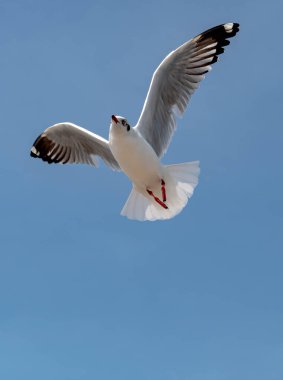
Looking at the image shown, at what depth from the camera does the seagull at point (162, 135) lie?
11.2 metres

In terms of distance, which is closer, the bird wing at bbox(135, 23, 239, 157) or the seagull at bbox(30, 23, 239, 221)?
the seagull at bbox(30, 23, 239, 221)

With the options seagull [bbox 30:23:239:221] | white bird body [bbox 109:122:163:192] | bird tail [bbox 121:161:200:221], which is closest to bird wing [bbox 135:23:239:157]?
seagull [bbox 30:23:239:221]

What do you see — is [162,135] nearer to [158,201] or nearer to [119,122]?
[158,201]

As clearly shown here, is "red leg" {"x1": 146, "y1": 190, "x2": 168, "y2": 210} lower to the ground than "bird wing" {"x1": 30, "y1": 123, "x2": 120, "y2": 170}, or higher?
lower

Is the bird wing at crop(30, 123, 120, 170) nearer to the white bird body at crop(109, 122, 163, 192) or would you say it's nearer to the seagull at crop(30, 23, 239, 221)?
the seagull at crop(30, 23, 239, 221)

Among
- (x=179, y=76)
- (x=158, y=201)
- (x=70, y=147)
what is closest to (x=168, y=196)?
(x=158, y=201)

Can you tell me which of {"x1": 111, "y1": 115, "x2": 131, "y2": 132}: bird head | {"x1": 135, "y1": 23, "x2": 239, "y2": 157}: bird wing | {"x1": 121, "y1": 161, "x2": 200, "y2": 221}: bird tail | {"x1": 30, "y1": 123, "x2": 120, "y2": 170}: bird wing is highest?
{"x1": 135, "y1": 23, "x2": 239, "y2": 157}: bird wing

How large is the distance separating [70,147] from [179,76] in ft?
6.60

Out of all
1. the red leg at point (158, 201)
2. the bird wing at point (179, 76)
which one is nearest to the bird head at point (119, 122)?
the bird wing at point (179, 76)

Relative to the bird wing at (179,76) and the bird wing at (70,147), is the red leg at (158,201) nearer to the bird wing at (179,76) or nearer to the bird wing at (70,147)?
the bird wing at (179,76)

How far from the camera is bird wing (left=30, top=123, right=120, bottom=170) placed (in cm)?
1248

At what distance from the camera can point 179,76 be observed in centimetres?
1189

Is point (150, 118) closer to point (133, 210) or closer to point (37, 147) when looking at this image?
point (133, 210)

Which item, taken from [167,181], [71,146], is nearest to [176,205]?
[167,181]
